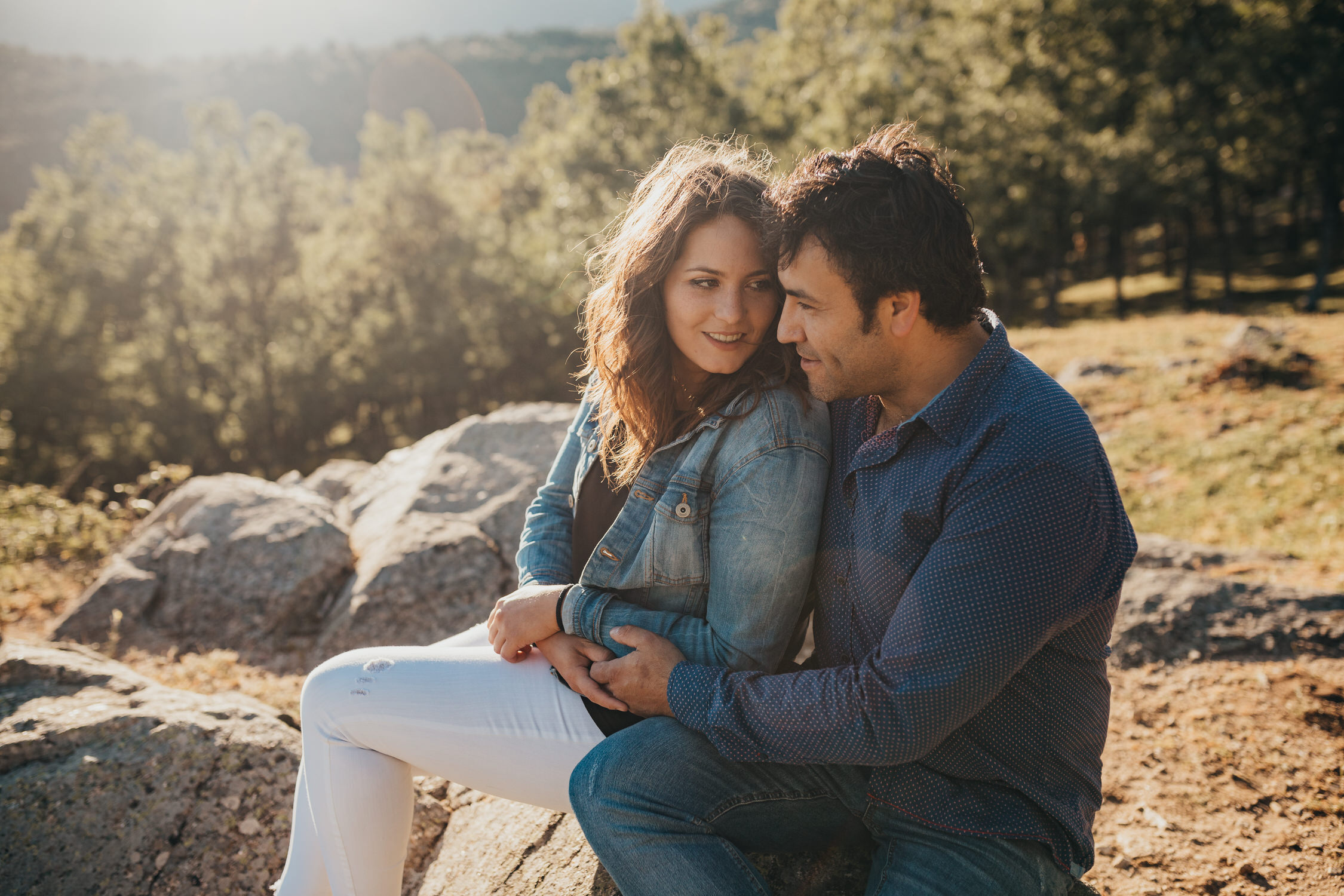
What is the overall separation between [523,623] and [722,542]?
2.58 feet

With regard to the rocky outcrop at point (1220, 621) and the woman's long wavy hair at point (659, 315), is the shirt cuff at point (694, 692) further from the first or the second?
the rocky outcrop at point (1220, 621)

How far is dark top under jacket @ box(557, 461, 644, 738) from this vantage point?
2.87 m

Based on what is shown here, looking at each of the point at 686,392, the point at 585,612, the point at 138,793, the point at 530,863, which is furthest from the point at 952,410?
the point at 138,793

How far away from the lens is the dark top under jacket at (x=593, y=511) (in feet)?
9.41

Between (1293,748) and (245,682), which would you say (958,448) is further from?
(245,682)

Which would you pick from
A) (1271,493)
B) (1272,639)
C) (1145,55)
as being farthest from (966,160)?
(1272,639)

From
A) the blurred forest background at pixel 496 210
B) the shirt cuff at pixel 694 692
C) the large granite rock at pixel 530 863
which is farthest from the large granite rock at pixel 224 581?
the blurred forest background at pixel 496 210

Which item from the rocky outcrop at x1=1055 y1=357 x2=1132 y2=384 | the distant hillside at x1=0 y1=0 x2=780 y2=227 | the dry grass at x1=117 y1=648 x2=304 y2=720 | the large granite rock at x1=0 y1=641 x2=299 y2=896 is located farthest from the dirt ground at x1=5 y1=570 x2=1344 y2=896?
the distant hillside at x1=0 y1=0 x2=780 y2=227

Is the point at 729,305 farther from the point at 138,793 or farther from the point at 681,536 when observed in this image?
the point at 138,793

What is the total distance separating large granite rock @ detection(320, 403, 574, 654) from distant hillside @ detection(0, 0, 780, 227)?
333ft

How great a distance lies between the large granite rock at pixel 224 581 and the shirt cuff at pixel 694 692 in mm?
4352

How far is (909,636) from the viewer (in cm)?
181

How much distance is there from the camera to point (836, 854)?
2443 millimetres

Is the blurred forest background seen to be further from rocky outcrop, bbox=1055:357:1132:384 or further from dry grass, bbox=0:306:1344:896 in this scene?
dry grass, bbox=0:306:1344:896
